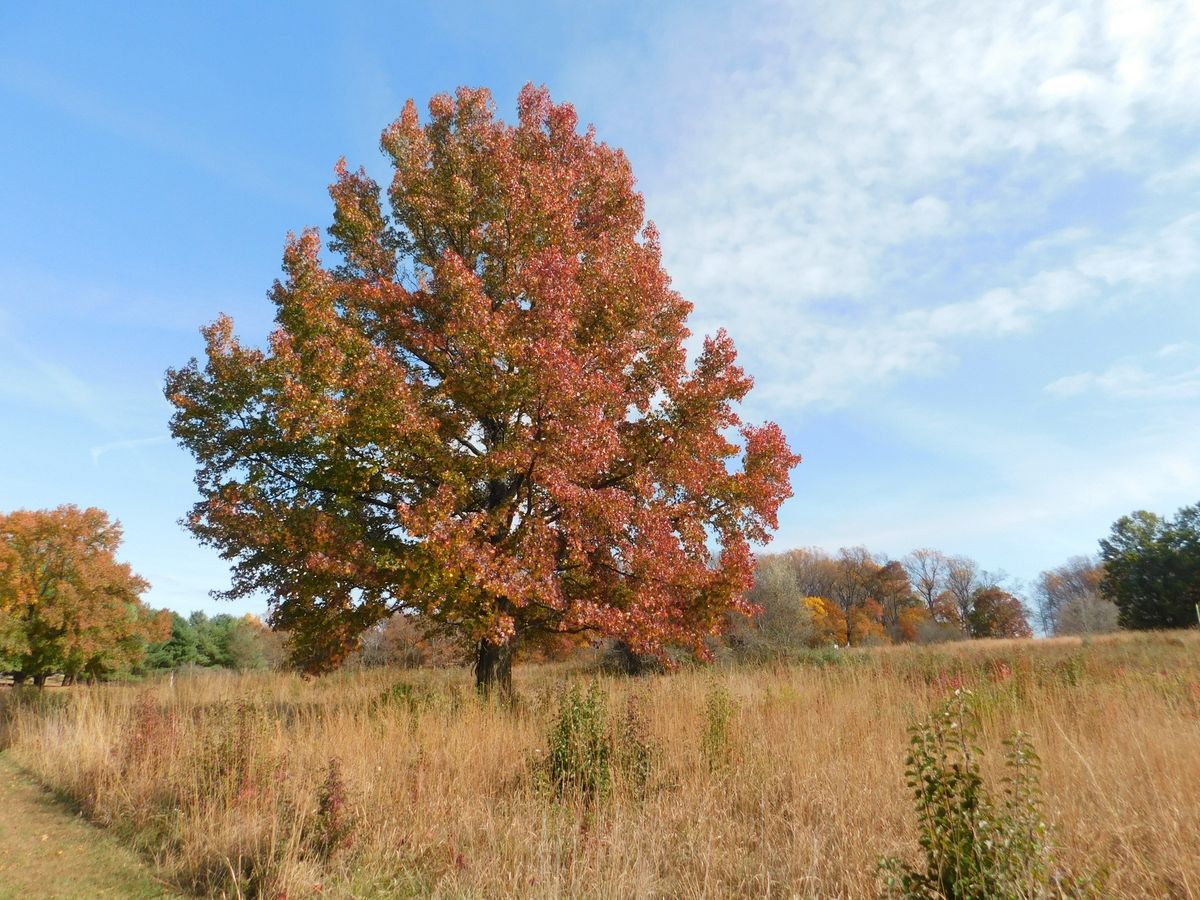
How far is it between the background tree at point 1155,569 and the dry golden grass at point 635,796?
133 feet

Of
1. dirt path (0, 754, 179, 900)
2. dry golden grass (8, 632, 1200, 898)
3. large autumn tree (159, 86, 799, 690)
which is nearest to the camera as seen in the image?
dry golden grass (8, 632, 1200, 898)

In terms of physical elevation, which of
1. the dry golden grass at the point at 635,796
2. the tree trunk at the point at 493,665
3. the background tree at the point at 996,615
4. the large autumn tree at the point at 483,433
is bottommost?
the background tree at the point at 996,615

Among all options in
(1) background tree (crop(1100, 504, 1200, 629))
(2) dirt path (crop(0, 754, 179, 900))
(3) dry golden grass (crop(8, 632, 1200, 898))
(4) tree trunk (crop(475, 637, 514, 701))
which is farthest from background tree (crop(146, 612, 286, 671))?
(1) background tree (crop(1100, 504, 1200, 629))

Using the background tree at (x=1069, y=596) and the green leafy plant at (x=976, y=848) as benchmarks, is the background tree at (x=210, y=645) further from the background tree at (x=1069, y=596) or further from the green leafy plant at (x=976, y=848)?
the background tree at (x=1069, y=596)

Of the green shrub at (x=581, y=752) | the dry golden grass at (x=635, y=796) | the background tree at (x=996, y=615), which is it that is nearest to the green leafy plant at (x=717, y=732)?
the dry golden grass at (x=635, y=796)

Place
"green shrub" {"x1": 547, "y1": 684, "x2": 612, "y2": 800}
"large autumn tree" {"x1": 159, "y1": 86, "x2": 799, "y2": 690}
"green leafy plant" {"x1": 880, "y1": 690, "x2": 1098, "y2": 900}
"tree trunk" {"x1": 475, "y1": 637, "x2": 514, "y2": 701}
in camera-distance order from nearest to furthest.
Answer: "green leafy plant" {"x1": 880, "y1": 690, "x2": 1098, "y2": 900}, "green shrub" {"x1": 547, "y1": 684, "x2": 612, "y2": 800}, "large autumn tree" {"x1": 159, "y1": 86, "x2": 799, "y2": 690}, "tree trunk" {"x1": 475, "y1": 637, "x2": 514, "y2": 701}

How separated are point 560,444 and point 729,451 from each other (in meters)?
3.25

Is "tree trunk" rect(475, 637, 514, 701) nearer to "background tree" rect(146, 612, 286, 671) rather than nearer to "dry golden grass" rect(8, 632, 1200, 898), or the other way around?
"dry golden grass" rect(8, 632, 1200, 898)

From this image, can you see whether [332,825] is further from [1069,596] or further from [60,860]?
[1069,596]

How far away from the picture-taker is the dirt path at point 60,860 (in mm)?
4688

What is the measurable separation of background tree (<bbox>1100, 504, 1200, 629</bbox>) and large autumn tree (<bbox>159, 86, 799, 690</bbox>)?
4222cm

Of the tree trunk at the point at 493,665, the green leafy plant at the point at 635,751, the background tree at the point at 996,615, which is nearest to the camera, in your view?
the green leafy plant at the point at 635,751

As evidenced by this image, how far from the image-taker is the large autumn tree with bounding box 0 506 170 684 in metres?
26.0

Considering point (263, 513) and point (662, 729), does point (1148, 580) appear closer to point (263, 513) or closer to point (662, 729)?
point (662, 729)
